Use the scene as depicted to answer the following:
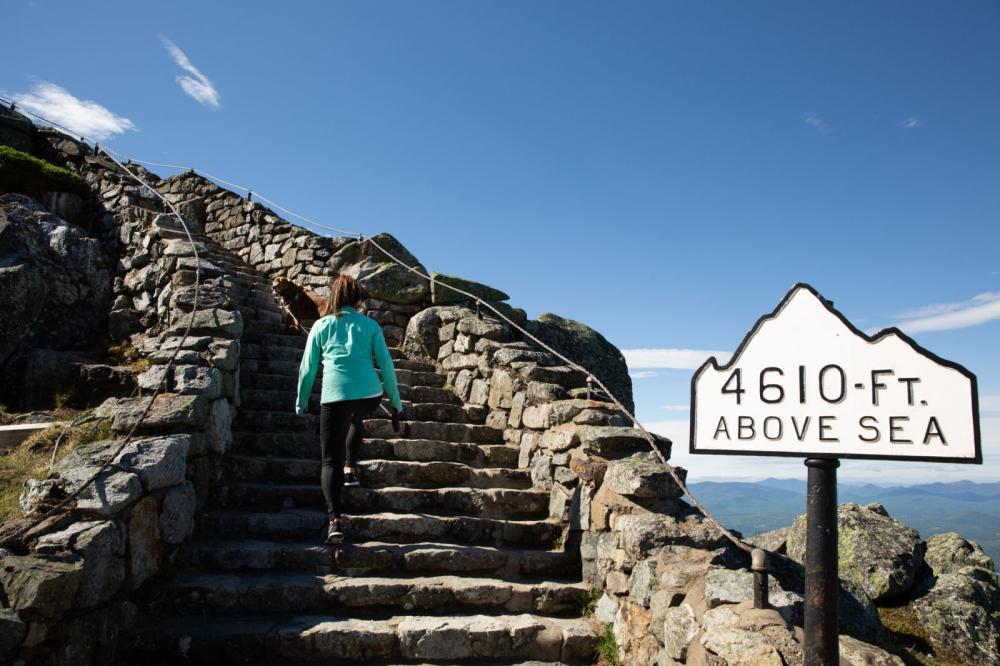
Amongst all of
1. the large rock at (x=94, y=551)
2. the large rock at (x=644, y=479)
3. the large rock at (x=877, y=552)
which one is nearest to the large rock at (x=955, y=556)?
the large rock at (x=877, y=552)

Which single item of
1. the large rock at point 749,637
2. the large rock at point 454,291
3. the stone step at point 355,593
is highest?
the large rock at point 454,291

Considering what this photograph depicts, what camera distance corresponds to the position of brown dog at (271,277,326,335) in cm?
927

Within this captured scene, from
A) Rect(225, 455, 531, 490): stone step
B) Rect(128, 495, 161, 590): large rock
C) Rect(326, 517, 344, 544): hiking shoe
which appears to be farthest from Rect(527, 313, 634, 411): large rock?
Rect(128, 495, 161, 590): large rock

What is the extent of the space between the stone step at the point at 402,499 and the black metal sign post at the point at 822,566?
388 cm

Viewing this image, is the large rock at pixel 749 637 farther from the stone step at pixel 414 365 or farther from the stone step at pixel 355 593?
the stone step at pixel 414 365

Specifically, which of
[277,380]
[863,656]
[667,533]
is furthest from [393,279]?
[863,656]

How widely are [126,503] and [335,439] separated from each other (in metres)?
1.42

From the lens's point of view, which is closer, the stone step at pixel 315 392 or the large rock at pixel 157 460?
the large rock at pixel 157 460

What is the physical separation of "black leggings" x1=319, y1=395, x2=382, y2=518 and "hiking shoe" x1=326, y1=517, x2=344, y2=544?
0.06m

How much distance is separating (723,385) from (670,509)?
2489 mm

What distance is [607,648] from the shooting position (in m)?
4.09

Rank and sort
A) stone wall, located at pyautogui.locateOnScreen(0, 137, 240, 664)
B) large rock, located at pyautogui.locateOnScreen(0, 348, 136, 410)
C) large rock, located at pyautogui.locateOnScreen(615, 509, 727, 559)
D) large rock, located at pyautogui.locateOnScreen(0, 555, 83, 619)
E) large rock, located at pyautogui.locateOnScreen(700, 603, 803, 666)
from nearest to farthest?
1. large rock, located at pyautogui.locateOnScreen(700, 603, 803, 666)
2. large rock, located at pyautogui.locateOnScreen(0, 555, 83, 619)
3. stone wall, located at pyautogui.locateOnScreen(0, 137, 240, 664)
4. large rock, located at pyautogui.locateOnScreen(615, 509, 727, 559)
5. large rock, located at pyautogui.locateOnScreen(0, 348, 136, 410)

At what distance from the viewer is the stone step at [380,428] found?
6.36 meters

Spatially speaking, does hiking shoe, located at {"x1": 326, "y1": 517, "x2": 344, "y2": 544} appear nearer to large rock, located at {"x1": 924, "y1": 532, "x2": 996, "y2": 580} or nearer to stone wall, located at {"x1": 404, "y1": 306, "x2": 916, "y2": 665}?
stone wall, located at {"x1": 404, "y1": 306, "x2": 916, "y2": 665}
